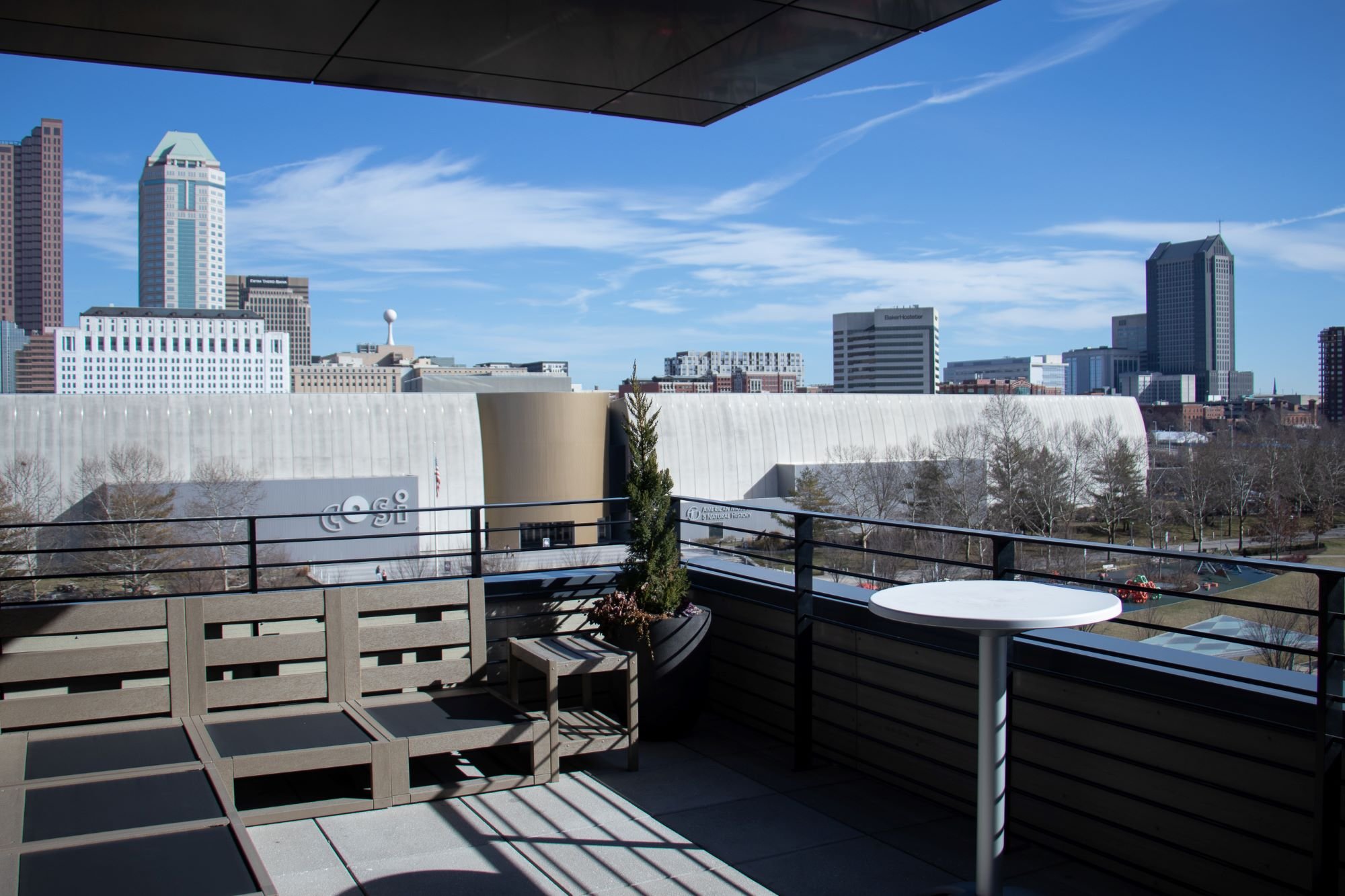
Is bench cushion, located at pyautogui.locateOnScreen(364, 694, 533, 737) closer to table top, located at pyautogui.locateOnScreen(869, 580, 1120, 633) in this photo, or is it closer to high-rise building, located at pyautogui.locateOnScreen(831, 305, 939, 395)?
table top, located at pyautogui.locateOnScreen(869, 580, 1120, 633)

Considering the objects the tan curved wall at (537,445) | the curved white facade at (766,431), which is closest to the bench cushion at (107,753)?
the tan curved wall at (537,445)

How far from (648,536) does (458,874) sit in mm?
2359

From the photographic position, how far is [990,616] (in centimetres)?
292

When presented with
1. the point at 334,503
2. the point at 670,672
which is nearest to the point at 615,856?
the point at 670,672

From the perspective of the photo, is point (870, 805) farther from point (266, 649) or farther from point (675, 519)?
point (266, 649)

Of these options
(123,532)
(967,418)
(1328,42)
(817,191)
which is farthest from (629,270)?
(1328,42)

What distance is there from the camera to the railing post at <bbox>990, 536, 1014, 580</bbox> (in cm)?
410

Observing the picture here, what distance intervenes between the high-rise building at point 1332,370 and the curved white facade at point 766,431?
92.8 m

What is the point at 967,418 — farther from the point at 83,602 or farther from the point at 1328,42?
the point at 1328,42

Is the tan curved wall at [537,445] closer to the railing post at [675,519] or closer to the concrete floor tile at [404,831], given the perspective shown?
the railing post at [675,519]

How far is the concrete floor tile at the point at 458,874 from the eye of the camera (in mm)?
3727

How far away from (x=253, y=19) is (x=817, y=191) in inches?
6505

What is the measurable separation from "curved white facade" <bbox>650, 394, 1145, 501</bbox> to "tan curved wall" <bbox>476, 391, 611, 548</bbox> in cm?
490

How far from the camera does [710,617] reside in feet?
20.1
